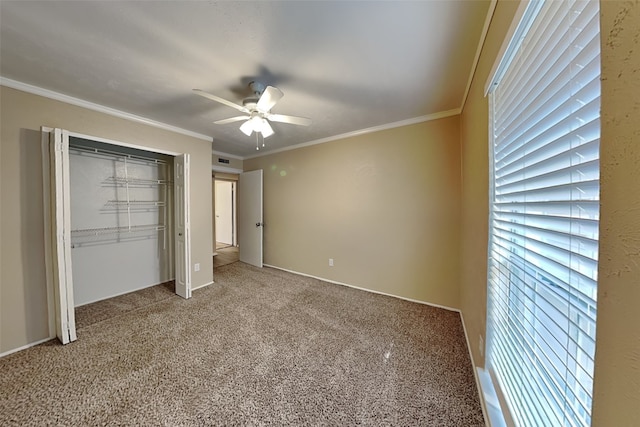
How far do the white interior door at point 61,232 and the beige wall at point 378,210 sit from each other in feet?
8.64

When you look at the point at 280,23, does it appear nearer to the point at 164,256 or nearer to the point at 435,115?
the point at 435,115

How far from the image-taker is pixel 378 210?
3016mm

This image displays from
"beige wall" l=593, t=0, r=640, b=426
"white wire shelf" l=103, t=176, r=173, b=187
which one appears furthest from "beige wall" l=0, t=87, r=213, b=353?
"beige wall" l=593, t=0, r=640, b=426

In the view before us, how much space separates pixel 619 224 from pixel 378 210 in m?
2.62

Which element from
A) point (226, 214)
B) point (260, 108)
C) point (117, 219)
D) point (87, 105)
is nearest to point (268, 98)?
point (260, 108)

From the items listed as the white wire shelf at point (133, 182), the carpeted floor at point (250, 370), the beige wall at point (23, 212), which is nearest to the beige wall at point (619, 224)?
the carpeted floor at point (250, 370)

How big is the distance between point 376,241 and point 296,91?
2133 millimetres

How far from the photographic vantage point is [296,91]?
6.59 feet

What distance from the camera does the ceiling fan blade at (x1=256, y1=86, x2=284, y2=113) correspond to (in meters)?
1.59

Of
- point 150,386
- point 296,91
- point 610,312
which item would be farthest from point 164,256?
point 610,312

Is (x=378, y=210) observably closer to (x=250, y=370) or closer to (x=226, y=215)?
(x=250, y=370)

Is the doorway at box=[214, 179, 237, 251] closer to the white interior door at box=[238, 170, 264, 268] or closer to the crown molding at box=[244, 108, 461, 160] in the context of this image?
the white interior door at box=[238, 170, 264, 268]

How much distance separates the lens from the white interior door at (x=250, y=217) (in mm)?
4219

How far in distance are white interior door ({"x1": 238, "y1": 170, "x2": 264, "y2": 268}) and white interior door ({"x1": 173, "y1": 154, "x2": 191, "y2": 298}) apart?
143 centimetres
